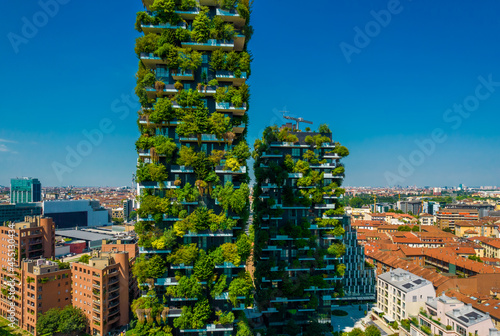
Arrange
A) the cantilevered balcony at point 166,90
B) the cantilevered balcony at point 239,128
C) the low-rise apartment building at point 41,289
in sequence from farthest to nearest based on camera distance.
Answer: the low-rise apartment building at point 41,289, the cantilevered balcony at point 239,128, the cantilevered balcony at point 166,90

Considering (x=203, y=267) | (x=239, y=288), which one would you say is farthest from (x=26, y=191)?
(x=239, y=288)

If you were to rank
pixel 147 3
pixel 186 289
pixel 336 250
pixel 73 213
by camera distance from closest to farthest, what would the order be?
pixel 186 289 → pixel 147 3 → pixel 336 250 → pixel 73 213

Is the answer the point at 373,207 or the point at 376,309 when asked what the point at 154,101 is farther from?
the point at 373,207

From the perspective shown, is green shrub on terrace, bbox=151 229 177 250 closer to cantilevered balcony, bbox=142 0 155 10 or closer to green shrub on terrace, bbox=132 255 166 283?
green shrub on terrace, bbox=132 255 166 283

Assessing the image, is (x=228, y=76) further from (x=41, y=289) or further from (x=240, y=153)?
(x=41, y=289)

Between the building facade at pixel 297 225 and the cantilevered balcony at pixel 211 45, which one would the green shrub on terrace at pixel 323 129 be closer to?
the building facade at pixel 297 225

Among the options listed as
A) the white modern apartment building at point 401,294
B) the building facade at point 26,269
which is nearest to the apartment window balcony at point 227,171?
the white modern apartment building at point 401,294
